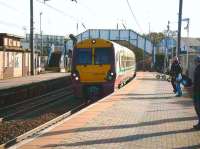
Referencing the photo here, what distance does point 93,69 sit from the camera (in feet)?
82.8

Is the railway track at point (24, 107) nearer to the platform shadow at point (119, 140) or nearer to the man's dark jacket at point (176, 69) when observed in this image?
the man's dark jacket at point (176, 69)

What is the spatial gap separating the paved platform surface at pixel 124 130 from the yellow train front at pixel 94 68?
728cm

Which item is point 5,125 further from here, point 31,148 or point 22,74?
point 22,74

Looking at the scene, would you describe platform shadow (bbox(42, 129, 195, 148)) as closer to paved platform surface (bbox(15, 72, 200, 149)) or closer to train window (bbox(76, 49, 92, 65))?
paved platform surface (bbox(15, 72, 200, 149))

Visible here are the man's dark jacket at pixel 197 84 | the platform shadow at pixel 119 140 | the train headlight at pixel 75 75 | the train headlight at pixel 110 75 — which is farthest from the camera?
the train headlight at pixel 110 75

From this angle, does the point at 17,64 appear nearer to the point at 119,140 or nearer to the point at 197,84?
the point at 197,84

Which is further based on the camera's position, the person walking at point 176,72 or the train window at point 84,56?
the train window at point 84,56

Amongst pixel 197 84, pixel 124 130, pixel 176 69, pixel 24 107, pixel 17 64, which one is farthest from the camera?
pixel 17 64

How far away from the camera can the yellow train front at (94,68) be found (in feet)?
82.3

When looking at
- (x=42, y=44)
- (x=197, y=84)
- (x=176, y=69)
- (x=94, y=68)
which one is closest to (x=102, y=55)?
(x=94, y=68)

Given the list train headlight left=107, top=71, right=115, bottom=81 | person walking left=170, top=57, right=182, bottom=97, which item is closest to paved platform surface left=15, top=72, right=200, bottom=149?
person walking left=170, top=57, right=182, bottom=97

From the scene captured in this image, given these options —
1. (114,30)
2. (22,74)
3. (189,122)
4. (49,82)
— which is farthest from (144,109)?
(114,30)

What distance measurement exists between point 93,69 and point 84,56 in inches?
31.6

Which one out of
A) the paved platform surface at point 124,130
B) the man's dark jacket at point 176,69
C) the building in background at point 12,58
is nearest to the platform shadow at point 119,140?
the paved platform surface at point 124,130
